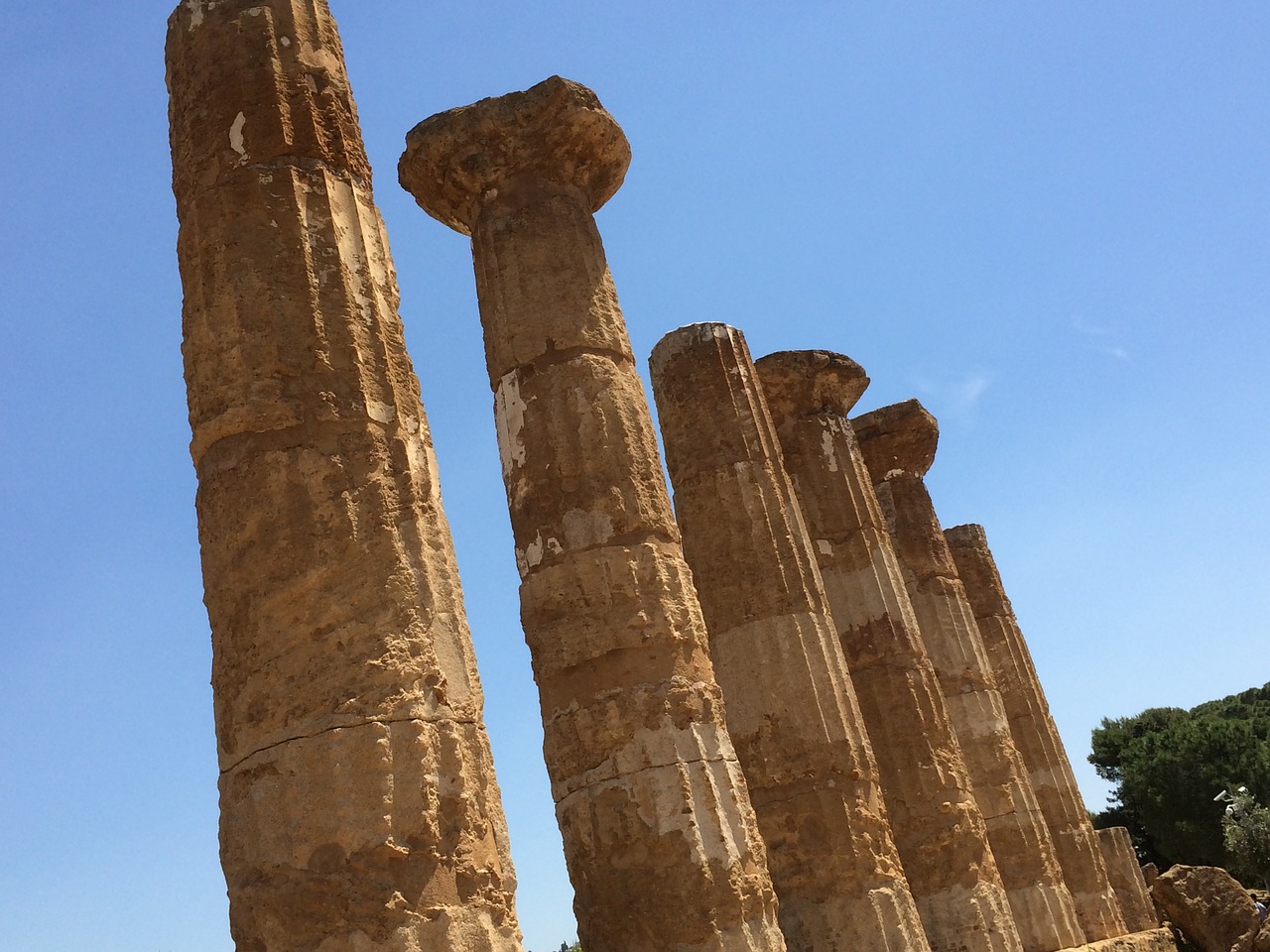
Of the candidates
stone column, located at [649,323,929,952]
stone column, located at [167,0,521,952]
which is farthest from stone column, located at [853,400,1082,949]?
stone column, located at [167,0,521,952]

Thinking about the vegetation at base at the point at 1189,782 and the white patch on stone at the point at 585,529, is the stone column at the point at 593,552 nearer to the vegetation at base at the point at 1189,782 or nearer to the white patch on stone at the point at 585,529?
the white patch on stone at the point at 585,529

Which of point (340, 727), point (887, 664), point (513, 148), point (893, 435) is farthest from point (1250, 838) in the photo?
point (340, 727)

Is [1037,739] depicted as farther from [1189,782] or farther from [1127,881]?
[1189,782]

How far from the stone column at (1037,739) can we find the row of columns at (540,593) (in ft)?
8.68

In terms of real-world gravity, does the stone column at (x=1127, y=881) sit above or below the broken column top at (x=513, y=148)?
below

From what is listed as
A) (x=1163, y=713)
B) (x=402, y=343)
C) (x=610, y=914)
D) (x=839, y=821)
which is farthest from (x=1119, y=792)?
(x=402, y=343)

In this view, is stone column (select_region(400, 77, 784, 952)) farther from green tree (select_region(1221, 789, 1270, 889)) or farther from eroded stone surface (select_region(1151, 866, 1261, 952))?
green tree (select_region(1221, 789, 1270, 889))

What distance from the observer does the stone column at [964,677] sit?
1452 cm

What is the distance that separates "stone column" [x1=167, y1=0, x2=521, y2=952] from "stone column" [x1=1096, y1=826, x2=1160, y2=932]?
1743cm

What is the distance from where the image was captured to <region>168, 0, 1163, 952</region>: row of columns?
4938 mm

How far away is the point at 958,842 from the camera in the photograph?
12.1 metres

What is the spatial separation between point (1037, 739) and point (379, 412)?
52.0ft

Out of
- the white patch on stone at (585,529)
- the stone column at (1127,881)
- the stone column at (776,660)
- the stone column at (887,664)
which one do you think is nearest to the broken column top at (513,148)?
the stone column at (776,660)

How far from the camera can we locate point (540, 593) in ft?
28.3
